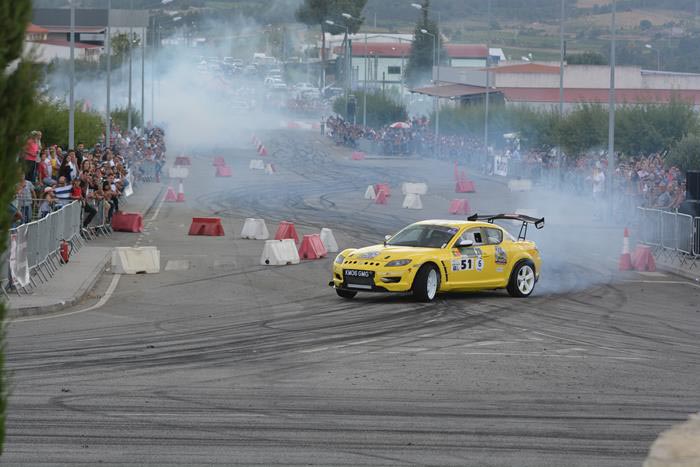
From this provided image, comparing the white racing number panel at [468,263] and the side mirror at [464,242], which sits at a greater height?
the side mirror at [464,242]

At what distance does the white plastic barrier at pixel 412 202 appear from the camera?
45.4 meters

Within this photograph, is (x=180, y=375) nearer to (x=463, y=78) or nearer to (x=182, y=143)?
(x=182, y=143)

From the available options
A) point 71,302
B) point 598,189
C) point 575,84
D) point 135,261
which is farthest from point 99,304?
point 575,84

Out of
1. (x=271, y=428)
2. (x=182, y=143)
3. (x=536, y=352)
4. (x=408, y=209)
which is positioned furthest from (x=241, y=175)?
(x=271, y=428)

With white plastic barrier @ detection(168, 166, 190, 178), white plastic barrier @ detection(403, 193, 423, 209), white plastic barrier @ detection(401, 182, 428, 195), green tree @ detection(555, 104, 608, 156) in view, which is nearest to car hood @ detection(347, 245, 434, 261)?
white plastic barrier @ detection(403, 193, 423, 209)

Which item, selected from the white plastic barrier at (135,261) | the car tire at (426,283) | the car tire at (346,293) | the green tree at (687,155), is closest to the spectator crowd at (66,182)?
the white plastic barrier at (135,261)

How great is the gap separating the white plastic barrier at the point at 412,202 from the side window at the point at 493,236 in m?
22.4

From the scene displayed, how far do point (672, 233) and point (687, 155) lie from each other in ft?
35.8

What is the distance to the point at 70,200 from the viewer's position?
96.7 ft

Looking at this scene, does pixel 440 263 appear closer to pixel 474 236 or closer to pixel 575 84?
pixel 474 236

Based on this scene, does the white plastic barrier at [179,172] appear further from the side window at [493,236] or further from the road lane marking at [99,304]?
the side window at [493,236]

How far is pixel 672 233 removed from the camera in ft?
100

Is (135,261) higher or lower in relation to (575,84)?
lower

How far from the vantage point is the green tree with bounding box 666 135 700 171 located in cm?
4047
